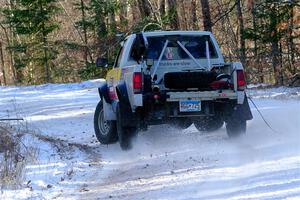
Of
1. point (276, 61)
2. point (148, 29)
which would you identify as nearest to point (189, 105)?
point (276, 61)

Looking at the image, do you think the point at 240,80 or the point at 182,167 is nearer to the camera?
the point at 182,167

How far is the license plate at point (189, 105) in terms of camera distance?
344 inches

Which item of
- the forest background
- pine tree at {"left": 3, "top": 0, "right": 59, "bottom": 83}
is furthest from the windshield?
pine tree at {"left": 3, "top": 0, "right": 59, "bottom": 83}

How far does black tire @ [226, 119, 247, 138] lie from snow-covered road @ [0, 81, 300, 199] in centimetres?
14

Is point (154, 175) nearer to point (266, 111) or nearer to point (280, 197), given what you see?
point (280, 197)

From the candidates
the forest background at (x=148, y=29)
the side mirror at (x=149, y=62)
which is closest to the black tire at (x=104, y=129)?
the side mirror at (x=149, y=62)

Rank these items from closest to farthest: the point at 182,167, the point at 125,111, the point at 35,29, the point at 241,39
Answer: the point at 182,167
the point at 125,111
the point at 241,39
the point at 35,29

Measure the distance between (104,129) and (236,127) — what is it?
105 inches

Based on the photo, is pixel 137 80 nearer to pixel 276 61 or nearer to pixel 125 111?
pixel 125 111

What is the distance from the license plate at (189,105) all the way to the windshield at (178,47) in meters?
1.18

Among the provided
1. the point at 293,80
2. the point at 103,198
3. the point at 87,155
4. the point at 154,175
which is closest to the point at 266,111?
the point at 87,155

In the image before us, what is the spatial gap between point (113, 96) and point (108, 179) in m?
2.71

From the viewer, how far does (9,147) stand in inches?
321

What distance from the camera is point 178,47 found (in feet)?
32.0
